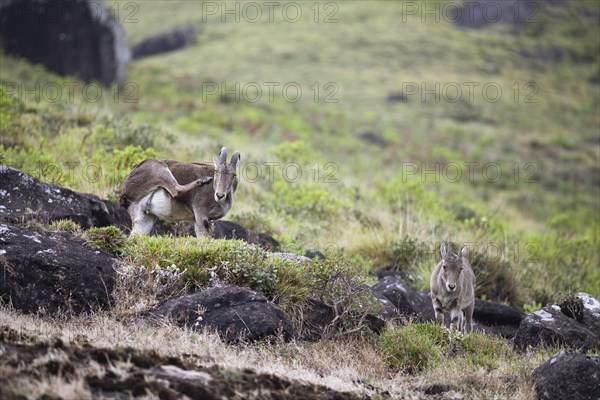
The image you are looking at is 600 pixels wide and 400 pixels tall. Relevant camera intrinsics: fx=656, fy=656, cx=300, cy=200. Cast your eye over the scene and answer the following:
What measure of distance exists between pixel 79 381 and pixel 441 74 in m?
51.2

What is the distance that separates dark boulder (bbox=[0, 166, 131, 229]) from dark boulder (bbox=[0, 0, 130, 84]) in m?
17.7

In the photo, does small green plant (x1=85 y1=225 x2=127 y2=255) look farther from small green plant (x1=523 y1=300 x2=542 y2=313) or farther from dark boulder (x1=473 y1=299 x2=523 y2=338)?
small green plant (x1=523 y1=300 x2=542 y2=313)

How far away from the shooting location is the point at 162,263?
7938 millimetres

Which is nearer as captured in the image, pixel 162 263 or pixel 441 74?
pixel 162 263

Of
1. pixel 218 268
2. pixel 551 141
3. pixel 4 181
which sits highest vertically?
pixel 4 181

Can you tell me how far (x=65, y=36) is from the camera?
85.6ft

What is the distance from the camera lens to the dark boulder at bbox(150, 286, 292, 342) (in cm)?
725

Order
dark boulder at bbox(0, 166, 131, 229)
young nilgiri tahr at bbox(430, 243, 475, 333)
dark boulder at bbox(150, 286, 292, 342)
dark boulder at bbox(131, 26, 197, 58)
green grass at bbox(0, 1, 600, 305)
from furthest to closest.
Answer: dark boulder at bbox(131, 26, 197, 58) < green grass at bbox(0, 1, 600, 305) < young nilgiri tahr at bbox(430, 243, 475, 333) < dark boulder at bbox(0, 166, 131, 229) < dark boulder at bbox(150, 286, 292, 342)

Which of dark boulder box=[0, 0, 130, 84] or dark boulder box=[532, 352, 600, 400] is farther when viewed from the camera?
dark boulder box=[0, 0, 130, 84]

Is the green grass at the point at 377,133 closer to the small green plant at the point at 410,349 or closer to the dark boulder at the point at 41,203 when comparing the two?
the dark boulder at the point at 41,203

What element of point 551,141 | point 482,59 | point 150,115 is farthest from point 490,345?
point 482,59

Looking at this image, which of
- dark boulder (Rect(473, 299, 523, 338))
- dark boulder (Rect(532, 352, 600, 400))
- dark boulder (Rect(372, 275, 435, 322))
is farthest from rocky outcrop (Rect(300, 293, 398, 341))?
dark boulder (Rect(473, 299, 523, 338))

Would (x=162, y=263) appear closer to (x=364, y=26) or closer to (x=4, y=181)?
(x=4, y=181)

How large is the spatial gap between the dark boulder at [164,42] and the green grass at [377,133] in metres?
1.31
